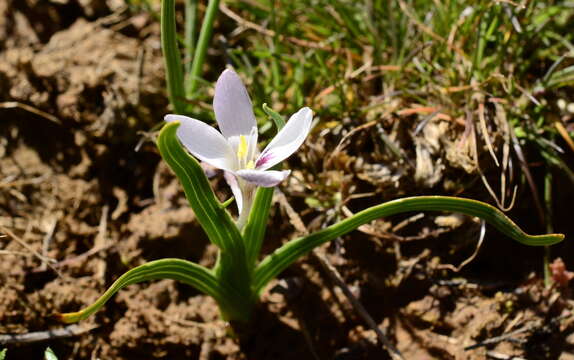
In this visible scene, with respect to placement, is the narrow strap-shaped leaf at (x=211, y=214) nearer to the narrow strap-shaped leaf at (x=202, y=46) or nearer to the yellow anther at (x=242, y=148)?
the yellow anther at (x=242, y=148)

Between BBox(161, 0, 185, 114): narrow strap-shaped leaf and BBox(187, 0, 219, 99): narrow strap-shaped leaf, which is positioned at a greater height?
BBox(187, 0, 219, 99): narrow strap-shaped leaf

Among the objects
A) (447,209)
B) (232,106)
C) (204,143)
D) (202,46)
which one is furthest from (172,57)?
(447,209)

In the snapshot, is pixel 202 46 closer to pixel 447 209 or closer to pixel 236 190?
pixel 236 190

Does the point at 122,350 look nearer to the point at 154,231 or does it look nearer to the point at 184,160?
the point at 154,231

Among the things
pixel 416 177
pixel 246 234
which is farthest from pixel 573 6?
pixel 246 234

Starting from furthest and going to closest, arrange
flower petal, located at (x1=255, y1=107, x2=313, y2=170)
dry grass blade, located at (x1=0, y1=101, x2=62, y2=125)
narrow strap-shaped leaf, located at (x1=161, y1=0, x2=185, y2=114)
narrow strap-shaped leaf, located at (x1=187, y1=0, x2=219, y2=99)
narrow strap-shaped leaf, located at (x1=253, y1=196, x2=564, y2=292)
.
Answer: dry grass blade, located at (x1=0, y1=101, x2=62, y2=125) → narrow strap-shaped leaf, located at (x1=187, y1=0, x2=219, y2=99) → narrow strap-shaped leaf, located at (x1=161, y1=0, x2=185, y2=114) → narrow strap-shaped leaf, located at (x1=253, y1=196, x2=564, y2=292) → flower petal, located at (x1=255, y1=107, x2=313, y2=170)

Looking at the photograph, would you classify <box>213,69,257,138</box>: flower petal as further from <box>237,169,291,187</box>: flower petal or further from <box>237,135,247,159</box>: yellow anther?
<box>237,169,291,187</box>: flower petal

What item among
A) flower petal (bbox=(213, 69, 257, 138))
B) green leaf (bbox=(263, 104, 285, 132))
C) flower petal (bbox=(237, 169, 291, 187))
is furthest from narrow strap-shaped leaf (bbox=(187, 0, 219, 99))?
flower petal (bbox=(237, 169, 291, 187))
